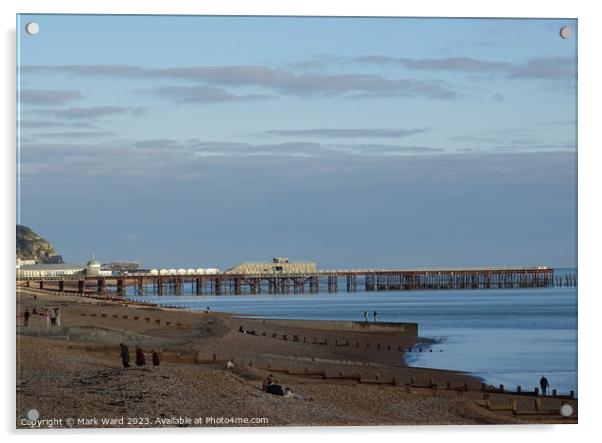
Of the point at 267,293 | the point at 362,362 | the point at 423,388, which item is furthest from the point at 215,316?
the point at 267,293

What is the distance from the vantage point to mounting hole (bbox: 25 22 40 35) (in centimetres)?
1238

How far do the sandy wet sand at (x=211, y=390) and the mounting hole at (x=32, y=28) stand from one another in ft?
10.3

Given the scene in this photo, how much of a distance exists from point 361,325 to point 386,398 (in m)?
14.0

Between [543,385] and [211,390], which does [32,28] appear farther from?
[543,385]

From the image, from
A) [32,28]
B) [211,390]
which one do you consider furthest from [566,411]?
[32,28]

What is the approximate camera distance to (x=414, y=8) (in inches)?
497

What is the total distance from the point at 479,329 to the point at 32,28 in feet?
51.3

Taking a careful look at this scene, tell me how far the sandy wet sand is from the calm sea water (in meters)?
0.51

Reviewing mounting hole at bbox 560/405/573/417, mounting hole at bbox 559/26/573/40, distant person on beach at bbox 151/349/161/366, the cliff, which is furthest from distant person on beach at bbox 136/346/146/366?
mounting hole at bbox 559/26/573/40

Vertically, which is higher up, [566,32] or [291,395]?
[566,32]

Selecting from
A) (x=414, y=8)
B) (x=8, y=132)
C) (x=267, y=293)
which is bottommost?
(x=267, y=293)

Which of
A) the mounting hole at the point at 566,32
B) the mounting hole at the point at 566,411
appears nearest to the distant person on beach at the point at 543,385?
the mounting hole at the point at 566,411

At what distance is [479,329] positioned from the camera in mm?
25672
